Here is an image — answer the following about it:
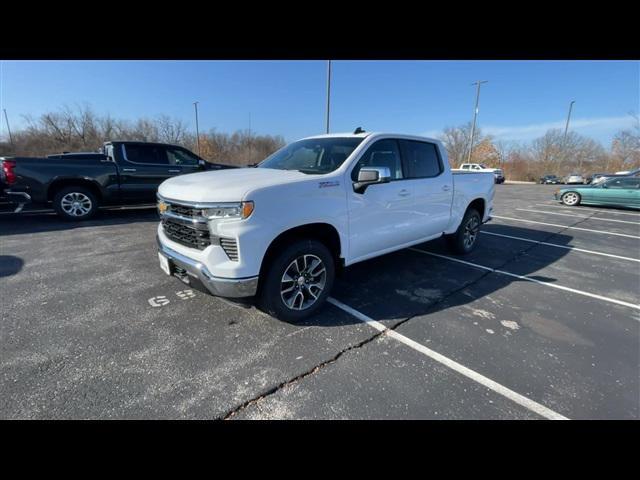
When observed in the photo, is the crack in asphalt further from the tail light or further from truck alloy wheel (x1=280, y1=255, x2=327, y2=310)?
the tail light

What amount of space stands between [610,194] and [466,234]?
40.6 feet

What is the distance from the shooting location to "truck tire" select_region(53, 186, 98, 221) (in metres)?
7.00

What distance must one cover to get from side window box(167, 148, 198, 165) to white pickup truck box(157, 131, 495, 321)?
5.58 meters

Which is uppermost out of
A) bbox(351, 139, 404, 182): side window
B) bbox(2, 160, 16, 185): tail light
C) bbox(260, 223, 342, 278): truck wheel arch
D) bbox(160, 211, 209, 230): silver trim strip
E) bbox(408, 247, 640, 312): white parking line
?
bbox(351, 139, 404, 182): side window

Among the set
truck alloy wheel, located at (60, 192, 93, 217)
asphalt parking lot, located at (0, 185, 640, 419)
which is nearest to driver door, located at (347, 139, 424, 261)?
asphalt parking lot, located at (0, 185, 640, 419)

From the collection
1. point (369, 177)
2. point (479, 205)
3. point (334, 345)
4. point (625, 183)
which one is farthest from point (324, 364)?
point (625, 183)

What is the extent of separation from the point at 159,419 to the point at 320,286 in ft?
5.86

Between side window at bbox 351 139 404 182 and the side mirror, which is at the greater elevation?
side window at bbox 351 139 404 182

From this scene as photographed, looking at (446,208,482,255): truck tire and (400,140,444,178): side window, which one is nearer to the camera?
(400,140,444,178): side window

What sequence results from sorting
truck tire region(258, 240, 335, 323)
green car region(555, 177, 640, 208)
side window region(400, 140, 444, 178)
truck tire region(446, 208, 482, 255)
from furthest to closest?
green car region(555, 177, 640, 208)
truck tire region(446, 208, 482, 255)
side window region(400, 140, 444, 178)
truck tire region(258, 240, 335, 323)

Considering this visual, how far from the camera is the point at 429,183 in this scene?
171 inches
